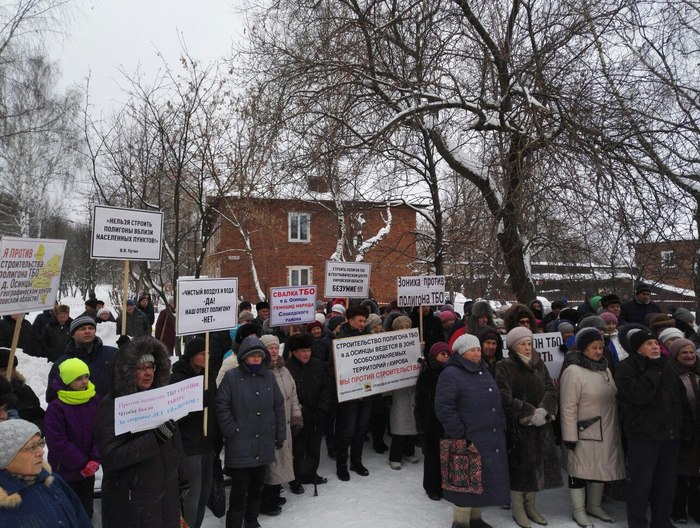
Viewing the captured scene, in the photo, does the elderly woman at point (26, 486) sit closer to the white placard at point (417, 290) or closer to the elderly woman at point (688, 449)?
the elderly woman at point (688, 449)

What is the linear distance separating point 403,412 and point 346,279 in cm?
259

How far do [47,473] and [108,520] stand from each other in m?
1.05

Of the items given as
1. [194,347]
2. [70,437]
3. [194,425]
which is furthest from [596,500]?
[70,437]

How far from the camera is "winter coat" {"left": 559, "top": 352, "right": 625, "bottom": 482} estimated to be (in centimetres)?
484

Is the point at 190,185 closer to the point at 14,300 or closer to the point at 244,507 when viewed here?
the point at 14,300

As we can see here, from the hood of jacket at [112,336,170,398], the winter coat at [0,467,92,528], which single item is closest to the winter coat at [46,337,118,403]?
the hood of jacket at [112,336,170,398]

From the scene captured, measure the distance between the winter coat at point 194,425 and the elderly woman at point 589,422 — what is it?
10.4 ft

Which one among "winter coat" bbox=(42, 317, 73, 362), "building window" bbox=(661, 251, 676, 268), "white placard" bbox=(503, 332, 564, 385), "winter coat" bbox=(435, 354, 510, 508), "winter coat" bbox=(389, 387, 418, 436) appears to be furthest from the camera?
"winter coat" bbox=(42, 317, 73, 362)

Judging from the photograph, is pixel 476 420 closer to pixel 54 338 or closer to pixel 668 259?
pixel 668 259

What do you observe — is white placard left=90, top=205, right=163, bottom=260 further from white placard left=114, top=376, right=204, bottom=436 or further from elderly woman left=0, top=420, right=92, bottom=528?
elderly woman left=0, top=420, right=92, bottom=528

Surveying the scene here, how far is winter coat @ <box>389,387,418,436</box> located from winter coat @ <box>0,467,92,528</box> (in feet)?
13.3

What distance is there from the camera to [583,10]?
7102mm

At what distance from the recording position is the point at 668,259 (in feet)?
26.3

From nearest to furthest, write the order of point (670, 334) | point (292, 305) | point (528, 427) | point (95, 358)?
point (528, 427)
point (95, 358)
point (670, 334)
point (292, 305)
